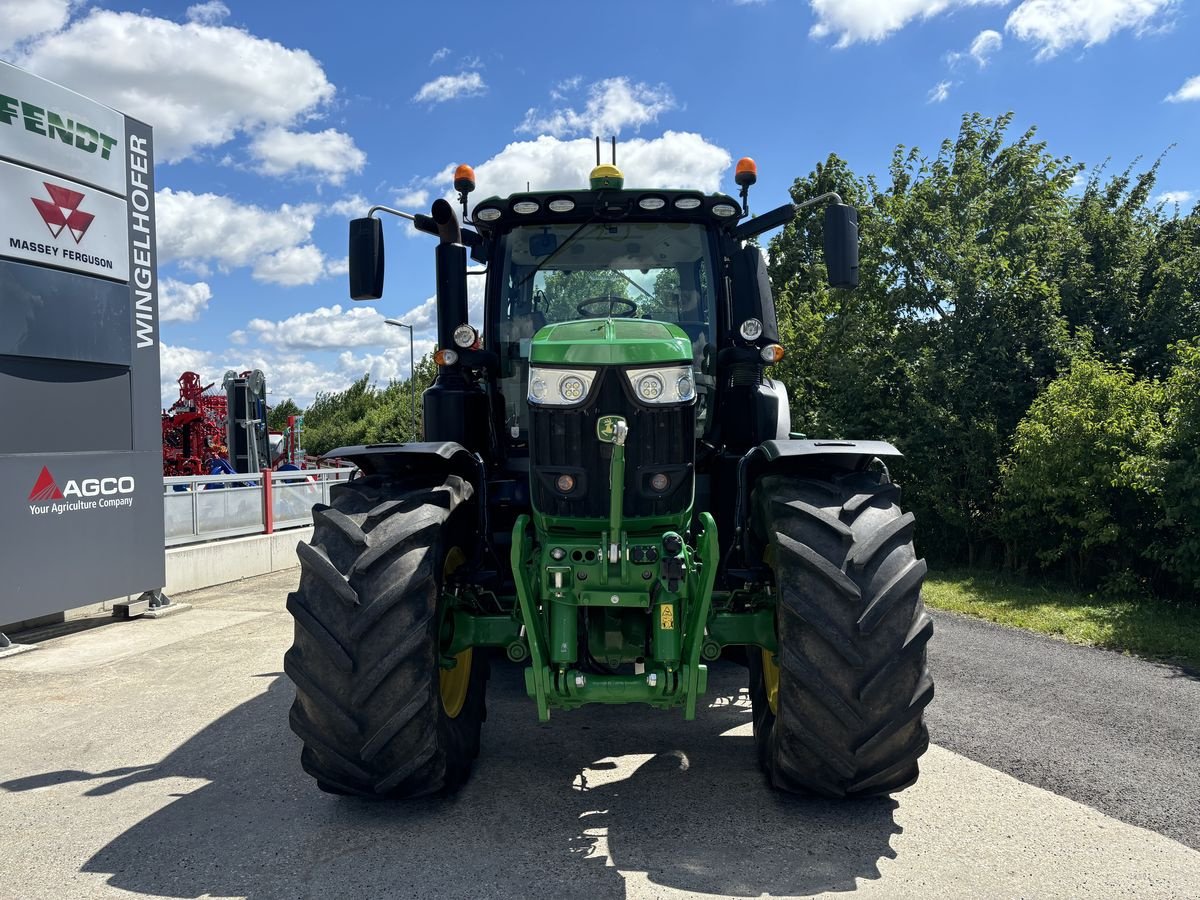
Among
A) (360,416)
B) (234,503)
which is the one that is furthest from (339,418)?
(234,503)

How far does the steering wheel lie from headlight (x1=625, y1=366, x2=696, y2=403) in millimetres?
1186

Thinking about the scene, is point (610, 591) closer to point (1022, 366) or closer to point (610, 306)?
point (610, 306)

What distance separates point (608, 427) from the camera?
3434mm

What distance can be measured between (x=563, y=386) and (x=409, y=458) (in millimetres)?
939

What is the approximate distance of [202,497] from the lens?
10.7m

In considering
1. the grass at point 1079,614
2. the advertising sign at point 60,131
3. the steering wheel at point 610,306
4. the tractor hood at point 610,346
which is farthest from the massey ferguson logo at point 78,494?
the grass at point 1079,614

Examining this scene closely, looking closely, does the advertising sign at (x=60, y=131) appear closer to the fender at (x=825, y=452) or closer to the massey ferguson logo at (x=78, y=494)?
the massey ferguson logo at (x=78, y=494)

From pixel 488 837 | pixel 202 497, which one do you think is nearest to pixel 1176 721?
pixel 488 837

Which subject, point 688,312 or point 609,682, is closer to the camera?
point 609,682

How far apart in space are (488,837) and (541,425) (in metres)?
1.61

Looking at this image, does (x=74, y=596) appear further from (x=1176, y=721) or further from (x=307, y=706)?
(x=1176, y=721)

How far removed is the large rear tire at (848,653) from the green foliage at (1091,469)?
22.0 ft

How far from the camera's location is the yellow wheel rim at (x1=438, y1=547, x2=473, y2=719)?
13.0 feet

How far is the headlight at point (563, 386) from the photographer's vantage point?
3451mm
